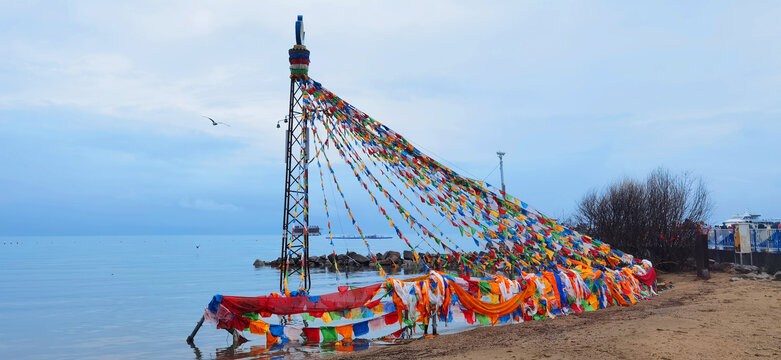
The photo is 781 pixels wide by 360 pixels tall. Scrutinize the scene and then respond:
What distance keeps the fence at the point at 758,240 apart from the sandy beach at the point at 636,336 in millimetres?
12007

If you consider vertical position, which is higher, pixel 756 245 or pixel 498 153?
pixel 498 153

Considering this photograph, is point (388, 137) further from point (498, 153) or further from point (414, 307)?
point (498, 153)

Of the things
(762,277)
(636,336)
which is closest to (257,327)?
(636,336)

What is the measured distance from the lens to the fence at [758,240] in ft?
79.9

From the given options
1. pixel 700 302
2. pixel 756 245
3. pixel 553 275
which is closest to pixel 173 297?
pixel 553 275

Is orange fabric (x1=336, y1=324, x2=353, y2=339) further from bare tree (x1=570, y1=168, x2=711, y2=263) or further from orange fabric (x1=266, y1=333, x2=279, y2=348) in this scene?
bare tree (x1=570, y1=168, x2=711, y2=263)

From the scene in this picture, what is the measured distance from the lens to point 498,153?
35.5m

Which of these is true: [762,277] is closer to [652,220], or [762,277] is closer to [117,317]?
[652,220]

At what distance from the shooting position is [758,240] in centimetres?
2577

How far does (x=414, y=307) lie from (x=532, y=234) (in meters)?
4.36

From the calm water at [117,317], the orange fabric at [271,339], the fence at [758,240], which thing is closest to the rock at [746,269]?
the fence at [758,240]

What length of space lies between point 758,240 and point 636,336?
2062 cm

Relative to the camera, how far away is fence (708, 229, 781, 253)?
2434cm

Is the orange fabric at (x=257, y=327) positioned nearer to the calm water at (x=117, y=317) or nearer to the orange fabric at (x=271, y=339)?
the orange fabric at (x=271, y=339)
